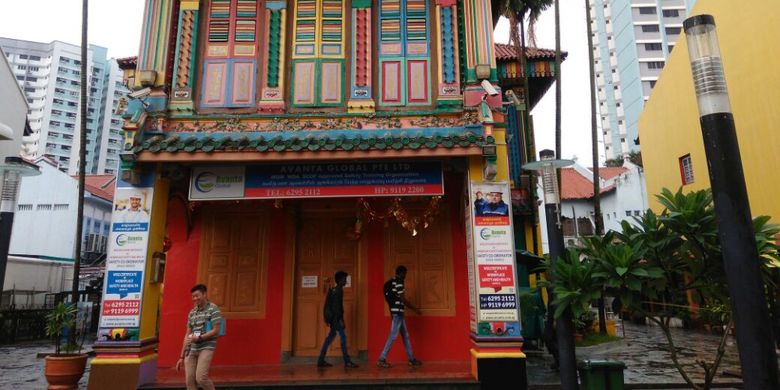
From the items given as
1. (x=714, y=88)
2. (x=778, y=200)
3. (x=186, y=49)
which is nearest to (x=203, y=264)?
(x=186, y=49)

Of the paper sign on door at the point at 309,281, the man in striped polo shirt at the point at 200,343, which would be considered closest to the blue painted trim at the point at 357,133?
the man in striped polo shirt at the point at 200,343

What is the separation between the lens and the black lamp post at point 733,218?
141 inches

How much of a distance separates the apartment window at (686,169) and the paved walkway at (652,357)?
572 centimetres

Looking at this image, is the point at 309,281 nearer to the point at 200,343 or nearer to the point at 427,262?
the point at 427,262

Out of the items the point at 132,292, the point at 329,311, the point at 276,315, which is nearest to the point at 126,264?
the point at 132,292

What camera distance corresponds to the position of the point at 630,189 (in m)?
28.5

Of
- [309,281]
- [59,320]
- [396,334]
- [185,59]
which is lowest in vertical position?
[396,334]

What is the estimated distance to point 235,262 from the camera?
9.78 m

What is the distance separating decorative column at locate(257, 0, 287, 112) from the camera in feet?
28.8

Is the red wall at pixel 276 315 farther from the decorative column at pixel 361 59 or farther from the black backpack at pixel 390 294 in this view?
the decorative column at pixel 361 59

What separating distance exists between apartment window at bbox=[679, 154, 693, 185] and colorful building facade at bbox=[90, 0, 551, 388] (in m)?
12.7

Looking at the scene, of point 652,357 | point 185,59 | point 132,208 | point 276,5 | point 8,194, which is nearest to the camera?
point 8,194

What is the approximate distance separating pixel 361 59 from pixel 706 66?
6147 mm

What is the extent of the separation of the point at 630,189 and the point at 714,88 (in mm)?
27117
